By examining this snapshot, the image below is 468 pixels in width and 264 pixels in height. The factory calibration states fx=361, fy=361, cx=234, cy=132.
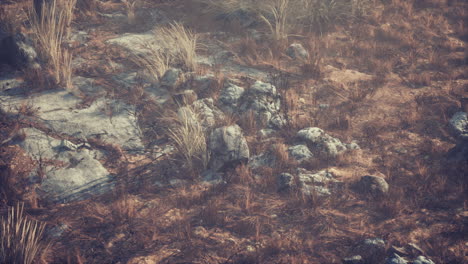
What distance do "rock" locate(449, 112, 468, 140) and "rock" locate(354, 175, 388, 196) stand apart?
5.90ft

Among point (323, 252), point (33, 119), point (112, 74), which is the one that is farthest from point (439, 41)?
point (33, 119)

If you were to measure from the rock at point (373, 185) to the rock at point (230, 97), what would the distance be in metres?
2.40

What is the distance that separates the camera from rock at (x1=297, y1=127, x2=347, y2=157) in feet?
17.5

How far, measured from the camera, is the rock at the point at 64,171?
4590mm

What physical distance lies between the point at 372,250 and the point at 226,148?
2227 millimetres

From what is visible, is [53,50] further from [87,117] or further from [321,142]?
[321,142]

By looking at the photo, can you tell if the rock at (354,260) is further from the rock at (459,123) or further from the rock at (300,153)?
the rock at (459,123)

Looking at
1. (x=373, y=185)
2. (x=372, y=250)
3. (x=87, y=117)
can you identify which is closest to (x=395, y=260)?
(x=372, y=250)

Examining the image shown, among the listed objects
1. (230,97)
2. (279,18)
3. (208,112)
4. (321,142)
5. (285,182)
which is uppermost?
(279,18)

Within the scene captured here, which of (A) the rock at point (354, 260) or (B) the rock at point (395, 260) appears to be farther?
(A) the rock at point (354, 260)

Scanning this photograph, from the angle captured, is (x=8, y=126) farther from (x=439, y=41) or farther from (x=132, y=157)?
(x=439, y=41)

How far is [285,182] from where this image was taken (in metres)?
4.77

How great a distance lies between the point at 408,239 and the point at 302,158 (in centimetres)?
175

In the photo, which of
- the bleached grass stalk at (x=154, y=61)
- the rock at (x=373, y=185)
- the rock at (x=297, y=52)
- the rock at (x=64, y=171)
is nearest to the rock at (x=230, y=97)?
the bleached grass stalk at (x=154, y=61)
